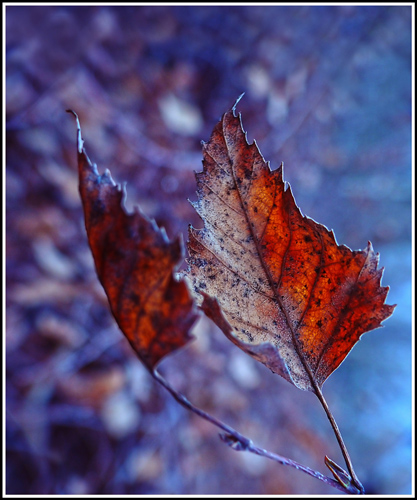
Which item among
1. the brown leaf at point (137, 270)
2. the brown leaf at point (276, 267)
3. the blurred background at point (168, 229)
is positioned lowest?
the brown leaf at point (137, 270)

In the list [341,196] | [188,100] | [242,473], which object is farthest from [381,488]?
[188,100]

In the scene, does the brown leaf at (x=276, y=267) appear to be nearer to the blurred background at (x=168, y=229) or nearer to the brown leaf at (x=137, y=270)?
the brown leaf at (x=137, y=270)

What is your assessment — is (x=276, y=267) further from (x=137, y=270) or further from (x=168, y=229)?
(x=168, y=229)

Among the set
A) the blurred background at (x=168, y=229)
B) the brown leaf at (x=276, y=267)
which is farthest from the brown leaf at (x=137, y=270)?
the blurred background at (x=168, y=229)

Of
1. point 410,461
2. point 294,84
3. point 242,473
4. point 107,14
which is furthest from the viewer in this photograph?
point 294,84

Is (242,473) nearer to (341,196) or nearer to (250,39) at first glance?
(341,196)

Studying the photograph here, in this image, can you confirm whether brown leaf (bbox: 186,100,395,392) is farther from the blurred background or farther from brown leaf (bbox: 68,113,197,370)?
the blurred background
